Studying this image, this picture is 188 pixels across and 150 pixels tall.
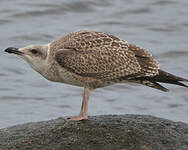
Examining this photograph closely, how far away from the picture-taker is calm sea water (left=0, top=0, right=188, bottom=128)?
13.2 m

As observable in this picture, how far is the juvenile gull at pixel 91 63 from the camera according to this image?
8.41 m

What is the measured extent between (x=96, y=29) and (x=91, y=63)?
30.2 feet

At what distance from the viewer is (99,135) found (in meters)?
7.64

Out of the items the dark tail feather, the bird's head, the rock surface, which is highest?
the bird's head

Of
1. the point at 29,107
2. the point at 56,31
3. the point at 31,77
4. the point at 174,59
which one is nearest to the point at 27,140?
the point at 29,107

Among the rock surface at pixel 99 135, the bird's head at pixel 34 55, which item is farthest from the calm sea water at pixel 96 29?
the rock surface at pixel 99 135

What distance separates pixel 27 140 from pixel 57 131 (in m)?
0.46

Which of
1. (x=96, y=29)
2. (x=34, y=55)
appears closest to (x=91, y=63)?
(x=34, y=55)

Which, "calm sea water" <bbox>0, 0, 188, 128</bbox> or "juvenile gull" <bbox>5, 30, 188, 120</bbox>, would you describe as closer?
"juvenile gull" <bbox>5, 30, 188, 120</bbox>

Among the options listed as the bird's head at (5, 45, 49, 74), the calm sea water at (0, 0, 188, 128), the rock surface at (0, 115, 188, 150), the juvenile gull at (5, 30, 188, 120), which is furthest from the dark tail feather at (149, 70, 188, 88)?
the calm sea water at (0, 0, 188, 128)

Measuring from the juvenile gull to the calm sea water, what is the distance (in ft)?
12.1

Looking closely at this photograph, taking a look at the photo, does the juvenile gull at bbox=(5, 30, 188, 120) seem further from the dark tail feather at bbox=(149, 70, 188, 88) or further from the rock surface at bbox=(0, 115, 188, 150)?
the rock surface at bbox=(0, 115, 188, 150)

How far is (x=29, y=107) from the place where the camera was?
42.9ft

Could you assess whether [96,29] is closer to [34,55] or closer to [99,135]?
[34,55]
